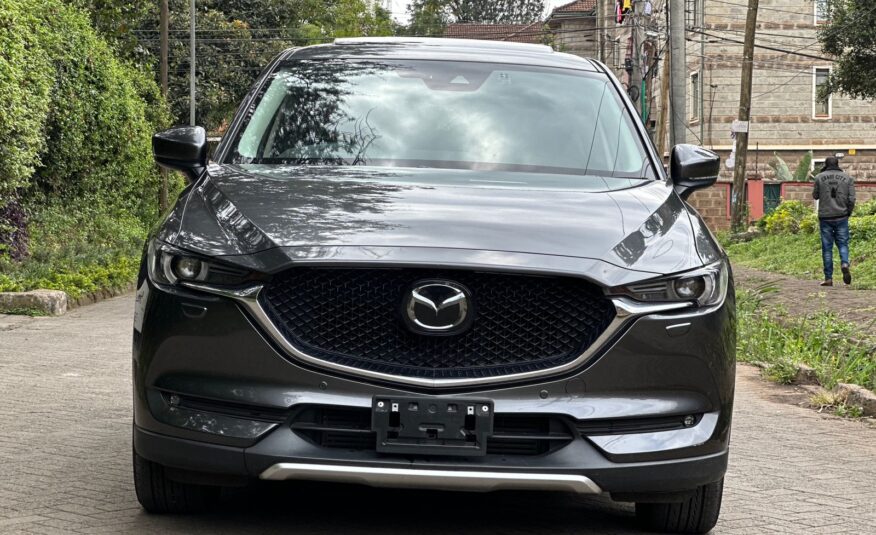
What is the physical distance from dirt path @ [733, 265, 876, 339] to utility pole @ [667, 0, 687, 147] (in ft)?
9.17

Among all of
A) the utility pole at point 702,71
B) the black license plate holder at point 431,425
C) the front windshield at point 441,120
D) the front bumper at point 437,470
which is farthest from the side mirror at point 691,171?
the utility pole at point 702,71

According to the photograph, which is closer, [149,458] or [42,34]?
[149,458]

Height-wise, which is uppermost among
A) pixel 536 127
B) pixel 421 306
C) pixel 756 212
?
pixel 536 127

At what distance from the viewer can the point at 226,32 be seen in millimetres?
46469

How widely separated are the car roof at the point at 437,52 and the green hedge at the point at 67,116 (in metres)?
9.89

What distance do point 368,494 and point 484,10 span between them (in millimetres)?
111927

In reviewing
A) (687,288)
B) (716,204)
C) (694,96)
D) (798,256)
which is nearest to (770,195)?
(716,204)

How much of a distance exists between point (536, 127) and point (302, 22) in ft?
201

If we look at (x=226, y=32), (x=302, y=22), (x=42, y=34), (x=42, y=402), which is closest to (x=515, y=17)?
(x=302, y=22)

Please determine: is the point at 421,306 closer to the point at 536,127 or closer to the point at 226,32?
the point at 536,127

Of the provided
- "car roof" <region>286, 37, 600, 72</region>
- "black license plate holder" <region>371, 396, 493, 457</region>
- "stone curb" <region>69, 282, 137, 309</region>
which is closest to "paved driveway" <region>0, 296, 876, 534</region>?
"black license plate holder" <region>371, 396, 493, 457</region>

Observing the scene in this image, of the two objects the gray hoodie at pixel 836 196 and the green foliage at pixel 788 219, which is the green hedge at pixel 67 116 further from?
the green foliage at pixel 788 219

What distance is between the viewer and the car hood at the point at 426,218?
4.32 metres

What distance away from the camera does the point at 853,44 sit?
111 ft
